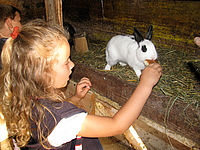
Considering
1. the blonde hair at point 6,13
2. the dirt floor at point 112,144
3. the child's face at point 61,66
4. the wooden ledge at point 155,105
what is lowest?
the dirt floor at point 112,144

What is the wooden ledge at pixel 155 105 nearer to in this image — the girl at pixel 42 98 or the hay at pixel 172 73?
the hay at pixel 172 73

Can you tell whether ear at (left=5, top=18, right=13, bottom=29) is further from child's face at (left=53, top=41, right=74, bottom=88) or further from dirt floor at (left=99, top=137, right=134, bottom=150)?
dirt floor at (left=99, top=137, right=134, bottom=150)

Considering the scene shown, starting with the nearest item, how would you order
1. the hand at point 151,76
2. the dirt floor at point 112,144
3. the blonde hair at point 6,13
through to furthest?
the hand at point 151,76 < the blonde hair at point 6,13 < the dirt floor at point 112,144

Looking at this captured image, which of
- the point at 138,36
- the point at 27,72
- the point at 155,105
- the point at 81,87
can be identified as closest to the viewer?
the point at 27,72

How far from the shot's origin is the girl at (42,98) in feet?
2.78

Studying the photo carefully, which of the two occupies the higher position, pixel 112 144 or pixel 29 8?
pixel 29 8

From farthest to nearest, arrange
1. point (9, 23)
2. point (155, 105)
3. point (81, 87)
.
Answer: point (9, 23), point (155, 105), point (81, 87)

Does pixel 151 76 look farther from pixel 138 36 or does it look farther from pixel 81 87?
pixel 138 36

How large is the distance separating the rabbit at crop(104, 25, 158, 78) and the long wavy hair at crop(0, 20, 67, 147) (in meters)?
0.89

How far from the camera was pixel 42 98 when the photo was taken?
947 mm

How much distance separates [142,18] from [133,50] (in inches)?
41.0

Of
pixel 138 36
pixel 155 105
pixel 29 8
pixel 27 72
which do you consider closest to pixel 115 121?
pixel 27 72

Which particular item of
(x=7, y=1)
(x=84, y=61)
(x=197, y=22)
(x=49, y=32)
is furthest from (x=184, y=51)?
(x=7, y=1)

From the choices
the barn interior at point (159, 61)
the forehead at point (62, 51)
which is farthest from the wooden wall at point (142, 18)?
the forehead at point (62, 51)
